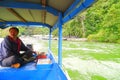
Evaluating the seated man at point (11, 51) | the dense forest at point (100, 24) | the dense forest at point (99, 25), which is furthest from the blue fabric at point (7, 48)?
the dense forest at point (100, 24)

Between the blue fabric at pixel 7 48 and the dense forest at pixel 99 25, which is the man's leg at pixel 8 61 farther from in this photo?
the dense forest at pixel 99 25

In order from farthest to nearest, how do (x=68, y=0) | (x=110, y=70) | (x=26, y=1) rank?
(x=110, y=70), (x=26, y=1), (x=68, y=0)

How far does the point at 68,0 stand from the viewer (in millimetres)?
1788

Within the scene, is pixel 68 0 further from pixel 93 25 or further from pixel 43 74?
pixel 93 25

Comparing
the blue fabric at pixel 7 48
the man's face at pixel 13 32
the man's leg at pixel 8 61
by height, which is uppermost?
the man's face at pixel 13 32

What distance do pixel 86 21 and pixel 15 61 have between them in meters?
24.7

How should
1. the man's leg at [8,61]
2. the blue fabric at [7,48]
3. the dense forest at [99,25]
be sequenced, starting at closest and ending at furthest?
the man's leg at [8,61], the blue fabric at [7,48], the dense forest at [99,25]

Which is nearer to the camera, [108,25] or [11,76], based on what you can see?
[11,76]

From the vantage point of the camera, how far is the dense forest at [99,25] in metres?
21.4

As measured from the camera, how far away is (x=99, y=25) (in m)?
24.7

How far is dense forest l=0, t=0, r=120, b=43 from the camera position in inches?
842

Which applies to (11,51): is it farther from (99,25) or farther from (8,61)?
(99,25)

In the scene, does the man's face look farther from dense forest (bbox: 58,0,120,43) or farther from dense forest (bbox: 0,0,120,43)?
dense forest (bbox: 58,0,120,43)

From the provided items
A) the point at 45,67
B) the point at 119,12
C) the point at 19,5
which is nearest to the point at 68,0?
the point at 19,5
